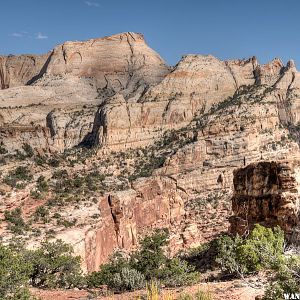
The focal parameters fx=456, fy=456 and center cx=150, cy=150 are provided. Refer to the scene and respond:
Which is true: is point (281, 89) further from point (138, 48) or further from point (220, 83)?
point (138, 48)

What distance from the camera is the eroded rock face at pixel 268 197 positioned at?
70.5ft

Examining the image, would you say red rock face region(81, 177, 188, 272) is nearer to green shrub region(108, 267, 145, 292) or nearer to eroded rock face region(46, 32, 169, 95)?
green shrub region(108, 267, 145, 292)

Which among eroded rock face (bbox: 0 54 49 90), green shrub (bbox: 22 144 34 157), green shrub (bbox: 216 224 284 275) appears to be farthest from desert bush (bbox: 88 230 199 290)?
eroded rock face (bbox: 0 54 49 90)

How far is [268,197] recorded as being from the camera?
76.0 ft

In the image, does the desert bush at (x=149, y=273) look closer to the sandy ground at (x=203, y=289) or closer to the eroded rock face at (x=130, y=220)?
the sandy ground at (x=203, y=289)

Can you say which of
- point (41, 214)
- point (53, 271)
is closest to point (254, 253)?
point (53, 271)

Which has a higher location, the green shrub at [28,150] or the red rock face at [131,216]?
the green shrub at [28,150]

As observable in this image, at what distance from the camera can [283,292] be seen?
455 inches

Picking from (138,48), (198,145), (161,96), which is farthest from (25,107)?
(198,145)

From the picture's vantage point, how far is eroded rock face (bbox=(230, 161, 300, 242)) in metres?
21.5

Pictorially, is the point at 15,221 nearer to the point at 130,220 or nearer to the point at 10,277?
the point at 130,220

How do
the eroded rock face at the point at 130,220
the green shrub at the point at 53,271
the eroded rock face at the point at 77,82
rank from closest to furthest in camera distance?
1. the green shrub at the point at 53,271
2. the eroded rock face at the point at 130,220
3. the eroded rock face at the point at 77,82

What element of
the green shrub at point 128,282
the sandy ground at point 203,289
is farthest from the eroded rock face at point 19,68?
the sandy ground at point 203,289

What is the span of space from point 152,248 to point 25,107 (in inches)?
2859
